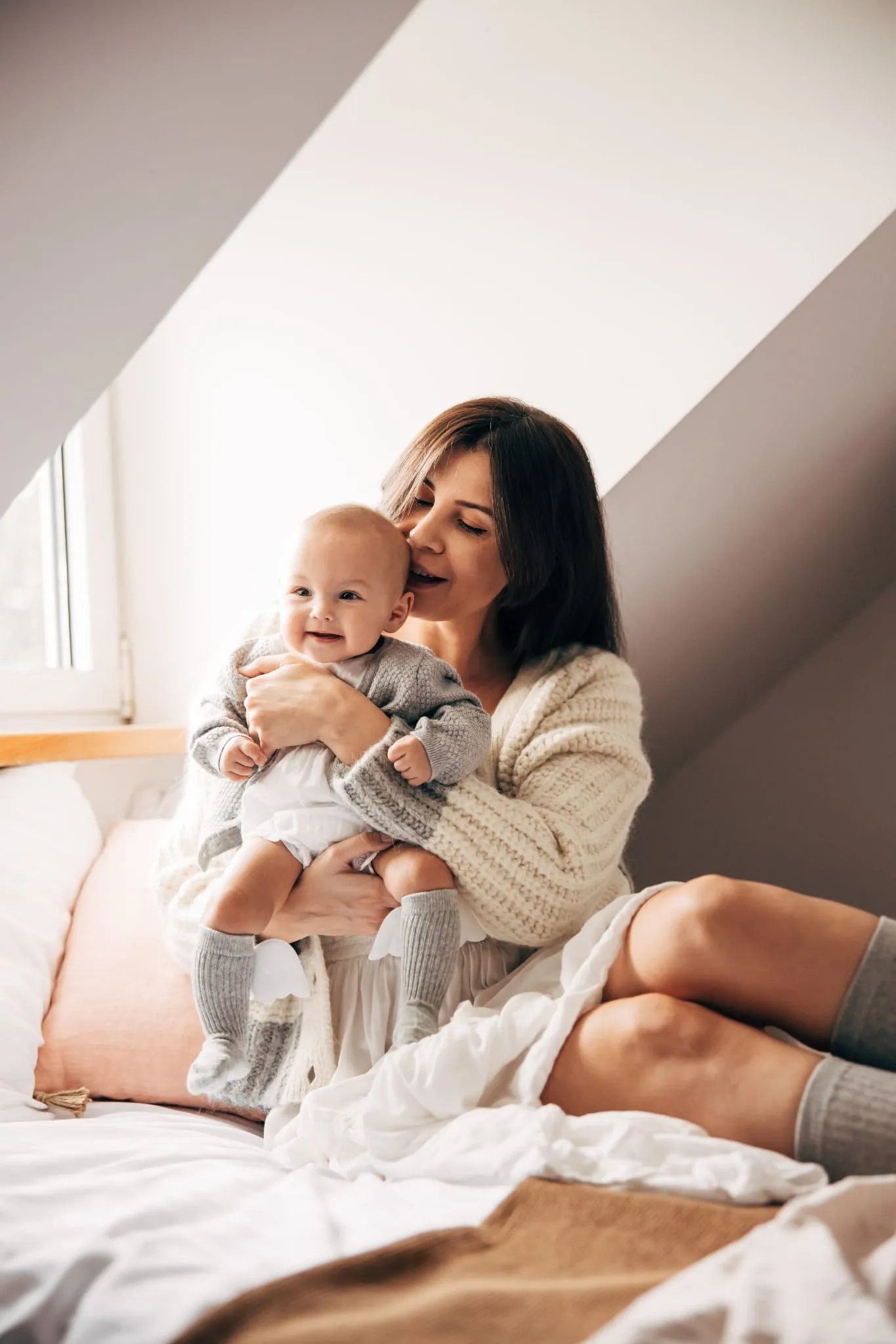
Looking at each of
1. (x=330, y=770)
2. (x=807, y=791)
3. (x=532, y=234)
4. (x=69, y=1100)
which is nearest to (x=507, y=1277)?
(x=330, y=770)

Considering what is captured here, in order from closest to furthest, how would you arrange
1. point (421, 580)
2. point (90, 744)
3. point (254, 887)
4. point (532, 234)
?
1. point (254, 887)
2. point (421, 580)
3. point (532, 234)
4. point (90, 744)

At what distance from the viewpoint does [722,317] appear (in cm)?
164

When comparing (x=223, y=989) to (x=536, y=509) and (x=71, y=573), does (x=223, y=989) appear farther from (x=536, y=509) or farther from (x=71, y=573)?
(x=71, y=573)

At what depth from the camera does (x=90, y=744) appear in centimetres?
190

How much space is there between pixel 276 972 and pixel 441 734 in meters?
0.34

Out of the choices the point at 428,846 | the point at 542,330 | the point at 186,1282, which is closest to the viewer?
the point at 186,1282

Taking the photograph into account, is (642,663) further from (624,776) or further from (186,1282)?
(186,1282)

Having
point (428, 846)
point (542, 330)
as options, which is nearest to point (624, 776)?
point (428, 846)

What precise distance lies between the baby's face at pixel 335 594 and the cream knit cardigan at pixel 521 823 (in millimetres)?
159

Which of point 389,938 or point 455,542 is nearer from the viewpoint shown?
point 389,938

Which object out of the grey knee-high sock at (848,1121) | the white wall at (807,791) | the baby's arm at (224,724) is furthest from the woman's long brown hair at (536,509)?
the white wall at (807,791)

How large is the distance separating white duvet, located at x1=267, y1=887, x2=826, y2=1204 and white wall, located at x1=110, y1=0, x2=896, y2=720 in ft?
3.02

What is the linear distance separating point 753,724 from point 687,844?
37 cm

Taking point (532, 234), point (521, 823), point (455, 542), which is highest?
point (532, 234)
